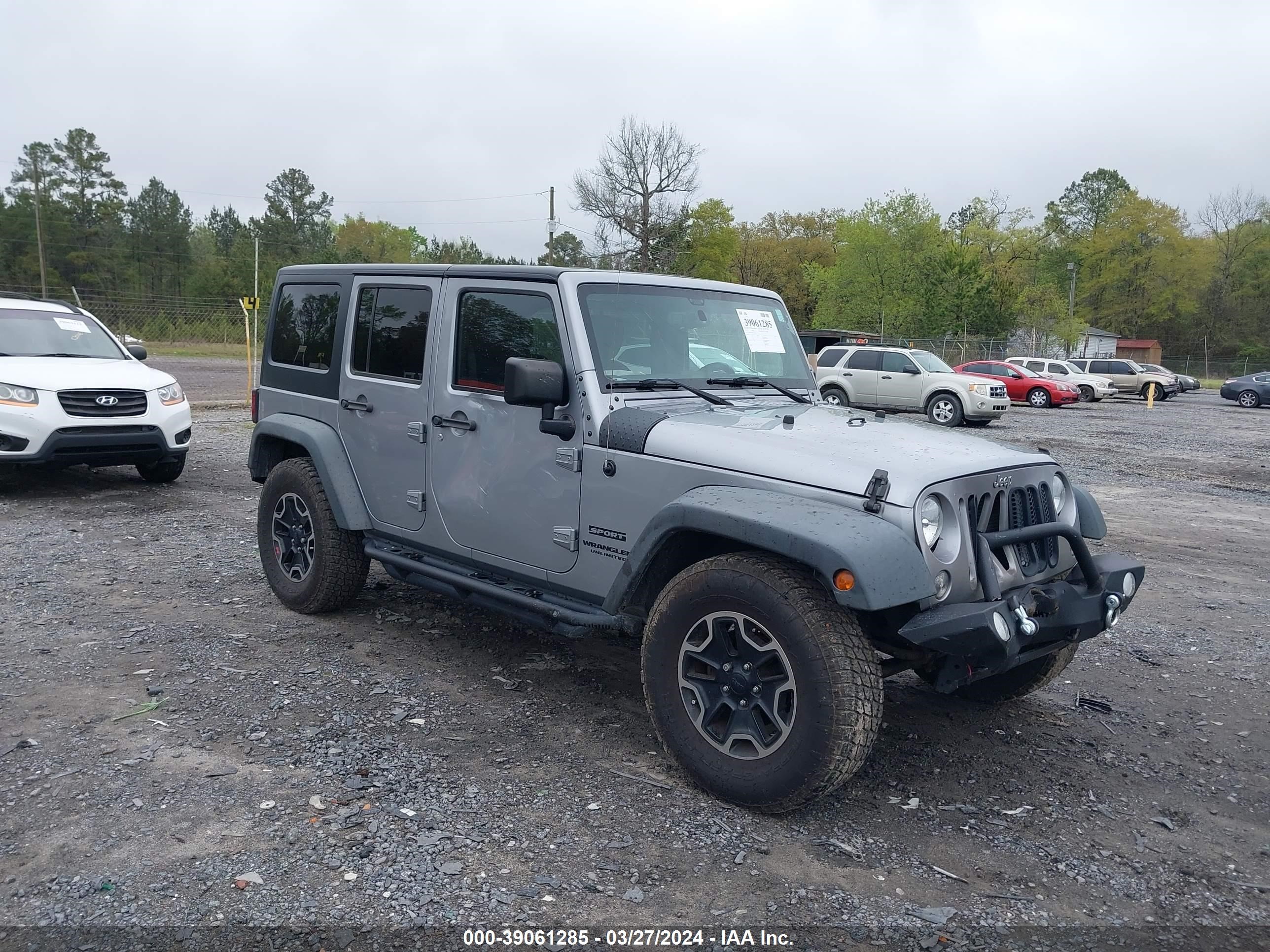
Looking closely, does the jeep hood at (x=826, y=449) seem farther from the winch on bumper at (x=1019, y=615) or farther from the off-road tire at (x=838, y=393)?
the off-road tire at (x=838, y=393)

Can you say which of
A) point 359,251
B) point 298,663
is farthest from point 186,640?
→ point 359,251

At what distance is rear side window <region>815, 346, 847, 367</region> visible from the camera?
23.6 metres

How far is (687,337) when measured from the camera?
15.1ft

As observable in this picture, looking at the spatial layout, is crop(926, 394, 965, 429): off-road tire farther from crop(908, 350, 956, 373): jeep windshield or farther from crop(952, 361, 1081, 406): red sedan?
crop(952, 361, 1081, 406): red sedan

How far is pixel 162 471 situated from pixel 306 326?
5222 mm

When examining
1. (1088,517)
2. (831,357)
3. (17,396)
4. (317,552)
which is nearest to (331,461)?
(317,552)

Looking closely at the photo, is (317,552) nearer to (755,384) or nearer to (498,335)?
(498,335)

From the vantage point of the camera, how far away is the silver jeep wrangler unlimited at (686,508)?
3289mm

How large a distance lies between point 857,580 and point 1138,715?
2.49 meters

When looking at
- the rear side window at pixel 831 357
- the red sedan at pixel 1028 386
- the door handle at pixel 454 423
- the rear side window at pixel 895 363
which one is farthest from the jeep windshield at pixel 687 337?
the red sedan at pixel 1028 386

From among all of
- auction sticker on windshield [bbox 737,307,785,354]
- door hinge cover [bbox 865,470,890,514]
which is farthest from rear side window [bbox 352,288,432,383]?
door hinge cover [bbox 865,470,890,514]

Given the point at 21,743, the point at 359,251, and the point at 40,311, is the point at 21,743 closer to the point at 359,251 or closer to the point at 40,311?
the point at 40,311

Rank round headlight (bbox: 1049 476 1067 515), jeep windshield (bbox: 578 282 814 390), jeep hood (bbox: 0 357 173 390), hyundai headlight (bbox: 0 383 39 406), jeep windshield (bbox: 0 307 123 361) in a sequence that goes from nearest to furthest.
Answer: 1. round headlight (bbox: 1049 476 1067 515)
2. jeep windshield (bbox: 578 282 814 390)
3. hyundai headlight (bbox: 0 383 39 406)
4. jeep hood (bbox: 0 357 173 390)
5. jeep windshield (bbox: 0 307 123 361)

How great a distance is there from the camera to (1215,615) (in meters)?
6.42
